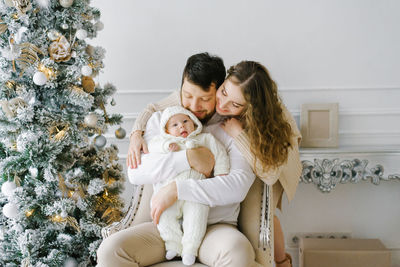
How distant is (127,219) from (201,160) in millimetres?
479

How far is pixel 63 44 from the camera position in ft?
6.20

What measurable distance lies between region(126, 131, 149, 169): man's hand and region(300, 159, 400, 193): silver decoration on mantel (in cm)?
108

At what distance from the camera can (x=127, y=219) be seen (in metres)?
1.91

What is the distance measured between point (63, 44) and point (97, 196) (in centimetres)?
81

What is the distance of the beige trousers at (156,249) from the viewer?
1.54 m

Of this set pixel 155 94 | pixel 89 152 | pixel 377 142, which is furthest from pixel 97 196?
pixel 377 142

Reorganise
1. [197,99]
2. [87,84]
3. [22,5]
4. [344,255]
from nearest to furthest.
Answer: [22,5] → [197,99] → [87,84] → [344,255]

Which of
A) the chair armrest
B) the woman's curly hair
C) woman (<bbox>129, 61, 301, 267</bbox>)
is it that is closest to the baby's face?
woman (<bbox>129, 61, 301, 267</bbox>)

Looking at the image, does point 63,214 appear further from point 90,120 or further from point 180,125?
point 180,125

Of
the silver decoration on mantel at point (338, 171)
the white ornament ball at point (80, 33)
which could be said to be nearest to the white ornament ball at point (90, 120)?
the white ornament ball at point (80, 33)

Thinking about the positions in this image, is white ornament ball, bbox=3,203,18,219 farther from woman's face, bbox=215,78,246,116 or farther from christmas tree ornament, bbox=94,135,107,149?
woman's face, bbox=215,78,246,116

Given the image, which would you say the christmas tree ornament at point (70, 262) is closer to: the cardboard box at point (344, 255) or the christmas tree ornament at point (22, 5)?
the christmas tree ornament at point (22, 5)

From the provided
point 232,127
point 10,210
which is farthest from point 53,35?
point 232,127

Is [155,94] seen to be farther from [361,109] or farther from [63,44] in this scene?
[361,109]
